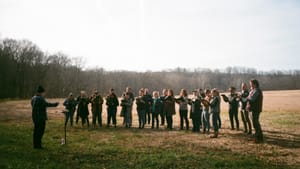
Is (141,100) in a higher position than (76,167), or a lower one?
higher

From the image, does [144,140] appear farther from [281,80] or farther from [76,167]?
[281,80]

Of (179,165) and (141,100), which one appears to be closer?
(179,165)

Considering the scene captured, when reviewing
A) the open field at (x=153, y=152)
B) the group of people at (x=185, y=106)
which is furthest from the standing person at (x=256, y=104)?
the open field at (x=153, y=152)

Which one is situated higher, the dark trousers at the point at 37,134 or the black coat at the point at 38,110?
the black coat at the point at 38,110

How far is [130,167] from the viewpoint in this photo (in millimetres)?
7176

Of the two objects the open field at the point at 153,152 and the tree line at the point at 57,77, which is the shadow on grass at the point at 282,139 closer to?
the open field at the point at 153,152

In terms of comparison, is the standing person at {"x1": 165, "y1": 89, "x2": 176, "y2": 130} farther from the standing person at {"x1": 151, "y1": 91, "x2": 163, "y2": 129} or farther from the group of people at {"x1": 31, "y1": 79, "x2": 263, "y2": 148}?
the standing person at {"x1": 151, "y1": 91, "x2": 163, "y2": 129}

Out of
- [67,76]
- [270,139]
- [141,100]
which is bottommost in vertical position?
[270,139]

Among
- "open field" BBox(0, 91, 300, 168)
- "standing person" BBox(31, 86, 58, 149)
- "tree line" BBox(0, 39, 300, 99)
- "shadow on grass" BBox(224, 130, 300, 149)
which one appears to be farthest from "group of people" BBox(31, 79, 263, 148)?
"tree line" BBox(0, 39, 300, 99)

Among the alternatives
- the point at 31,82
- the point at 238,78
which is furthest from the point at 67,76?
the point at 238,78

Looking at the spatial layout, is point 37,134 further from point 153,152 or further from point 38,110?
point 153,152

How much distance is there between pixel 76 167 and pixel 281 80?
139683mm

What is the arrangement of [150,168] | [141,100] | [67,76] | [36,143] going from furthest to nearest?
1. [67,76]
2. [141,100]
3. [36,143]
4. [150,168]

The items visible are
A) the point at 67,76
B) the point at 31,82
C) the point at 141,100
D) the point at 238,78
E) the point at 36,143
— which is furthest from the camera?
the point at 238,78
